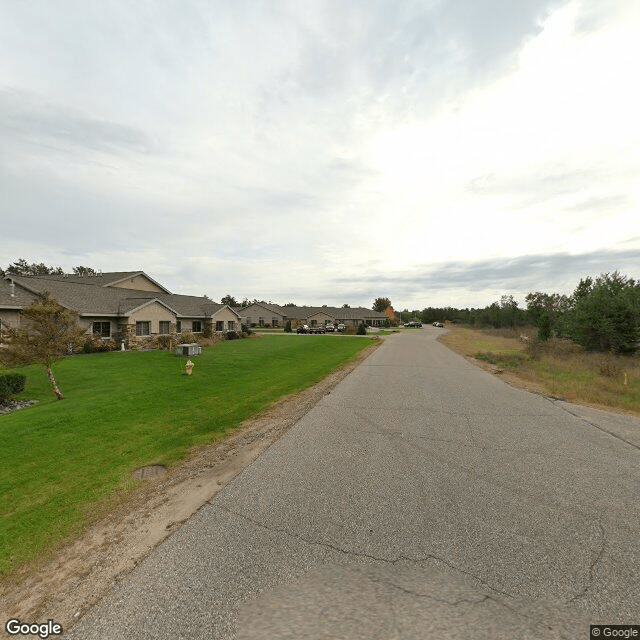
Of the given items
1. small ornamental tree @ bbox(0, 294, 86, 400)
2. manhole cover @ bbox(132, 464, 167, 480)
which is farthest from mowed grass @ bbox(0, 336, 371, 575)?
small ornamental tree @ bbox(0, 294, 86, 400)

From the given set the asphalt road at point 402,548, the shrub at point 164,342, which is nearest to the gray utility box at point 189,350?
the shrub at point 164,342

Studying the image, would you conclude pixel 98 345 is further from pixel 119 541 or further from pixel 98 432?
pixel 119 541

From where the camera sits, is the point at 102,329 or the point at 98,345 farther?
the point at 102,329

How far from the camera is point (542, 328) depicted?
35906 mm

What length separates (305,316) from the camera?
8900cm

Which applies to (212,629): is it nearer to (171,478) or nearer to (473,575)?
(473,575)

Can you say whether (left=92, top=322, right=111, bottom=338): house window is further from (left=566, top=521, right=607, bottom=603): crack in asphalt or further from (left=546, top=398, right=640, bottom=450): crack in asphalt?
(left=566, top=521, right=607, bottom=603): crack in asphalt

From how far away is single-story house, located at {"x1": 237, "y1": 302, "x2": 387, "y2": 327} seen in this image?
80.1 meters

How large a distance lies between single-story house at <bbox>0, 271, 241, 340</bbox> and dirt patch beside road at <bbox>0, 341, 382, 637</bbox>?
20624 millimetres

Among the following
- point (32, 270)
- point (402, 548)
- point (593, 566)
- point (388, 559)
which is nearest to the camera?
point (593, 566)

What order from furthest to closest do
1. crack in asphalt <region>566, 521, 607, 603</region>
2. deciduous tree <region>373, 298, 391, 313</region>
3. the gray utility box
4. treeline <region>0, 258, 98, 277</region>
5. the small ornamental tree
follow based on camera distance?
deciduous tree <region>373, 298, 391, 313</region> → treeline <region>0, 258, 98, 277</region> → the gray utility box → the small ornamental tree → crack in asphalt <region>566, 521, 607, 603</region>

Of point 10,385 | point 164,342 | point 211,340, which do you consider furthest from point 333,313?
point 10,385

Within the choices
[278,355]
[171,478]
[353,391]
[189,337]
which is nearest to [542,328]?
[278,355]

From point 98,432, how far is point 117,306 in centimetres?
2451
